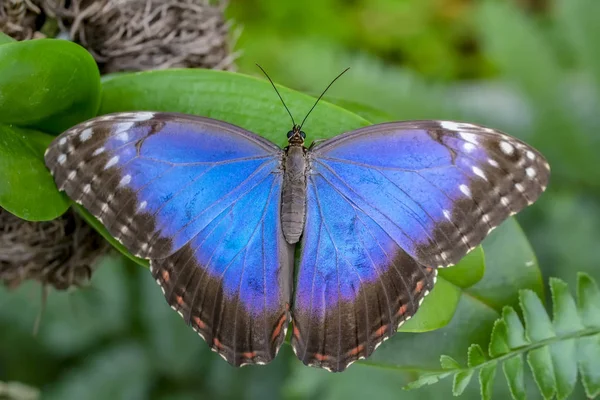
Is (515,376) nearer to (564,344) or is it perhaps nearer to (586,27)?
(564,344)

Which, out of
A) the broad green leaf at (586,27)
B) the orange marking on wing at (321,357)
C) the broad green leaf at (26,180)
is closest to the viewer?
the broad green leaf at (26,180)

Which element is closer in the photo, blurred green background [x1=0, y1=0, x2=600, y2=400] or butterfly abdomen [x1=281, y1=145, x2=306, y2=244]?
butterfly abdomen [x1=281, y1=145, x2=306, y2=244]

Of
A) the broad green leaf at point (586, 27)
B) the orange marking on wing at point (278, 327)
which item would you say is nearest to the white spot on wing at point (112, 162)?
the orange marking on wing at point (278, 327)

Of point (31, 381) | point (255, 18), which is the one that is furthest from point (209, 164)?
point (255, 18)

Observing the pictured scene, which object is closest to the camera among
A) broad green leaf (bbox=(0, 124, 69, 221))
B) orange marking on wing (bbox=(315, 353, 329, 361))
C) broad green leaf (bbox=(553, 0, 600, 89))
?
broad green leaf (bbox=(0, 124, 69, 221))

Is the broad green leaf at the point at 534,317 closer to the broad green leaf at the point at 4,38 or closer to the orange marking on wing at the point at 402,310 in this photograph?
the orange marking on wing at the point at 402,310

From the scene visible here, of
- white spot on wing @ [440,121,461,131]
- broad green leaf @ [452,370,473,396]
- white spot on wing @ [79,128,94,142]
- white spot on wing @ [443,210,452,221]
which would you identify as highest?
white spot on wing @ [440,121,461,131]

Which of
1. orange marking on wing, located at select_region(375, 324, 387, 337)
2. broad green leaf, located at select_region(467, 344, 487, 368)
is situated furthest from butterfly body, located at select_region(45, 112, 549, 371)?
broad green leaf, located at select_region(467, 344, 487, 368)

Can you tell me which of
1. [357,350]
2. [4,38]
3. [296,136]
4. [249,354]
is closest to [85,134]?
[4,38]

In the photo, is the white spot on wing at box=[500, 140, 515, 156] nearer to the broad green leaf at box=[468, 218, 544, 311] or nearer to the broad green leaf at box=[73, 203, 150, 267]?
the broad green leaf at box=[468, 218, 544, 311]
